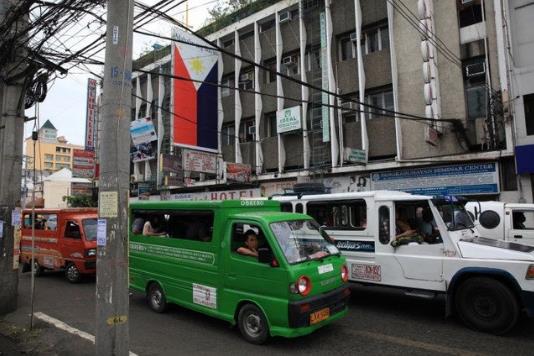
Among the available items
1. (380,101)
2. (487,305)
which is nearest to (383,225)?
(487,305)

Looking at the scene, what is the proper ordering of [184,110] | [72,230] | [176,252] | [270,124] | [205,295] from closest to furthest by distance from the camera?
1. [205,295]
2. [176,252]
3. [72,230]
4. [184,110]
5. [270,124]

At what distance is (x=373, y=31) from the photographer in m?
19.4

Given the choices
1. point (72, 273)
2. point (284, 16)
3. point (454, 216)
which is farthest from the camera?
point (284, 16)

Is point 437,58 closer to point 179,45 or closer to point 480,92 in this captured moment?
point 480,92

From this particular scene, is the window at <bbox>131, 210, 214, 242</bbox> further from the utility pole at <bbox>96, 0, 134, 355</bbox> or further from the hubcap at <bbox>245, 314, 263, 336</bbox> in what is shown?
the utility pole at <bbox>96, 0, 134, 355</bbox>

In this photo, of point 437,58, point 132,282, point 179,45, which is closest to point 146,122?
point 179,45

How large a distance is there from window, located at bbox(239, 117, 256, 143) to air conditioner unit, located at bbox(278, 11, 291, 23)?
221 inches

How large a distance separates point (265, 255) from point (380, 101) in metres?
14.3

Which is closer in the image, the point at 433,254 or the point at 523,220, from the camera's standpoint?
the point at 433,254

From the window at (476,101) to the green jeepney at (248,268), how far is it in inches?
456

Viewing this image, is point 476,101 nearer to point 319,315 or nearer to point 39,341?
point 319,315

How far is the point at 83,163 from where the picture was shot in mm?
30438

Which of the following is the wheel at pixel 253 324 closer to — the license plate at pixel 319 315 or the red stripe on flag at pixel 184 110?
the license plate at pixel 319 315

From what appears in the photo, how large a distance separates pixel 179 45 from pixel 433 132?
13.6m
